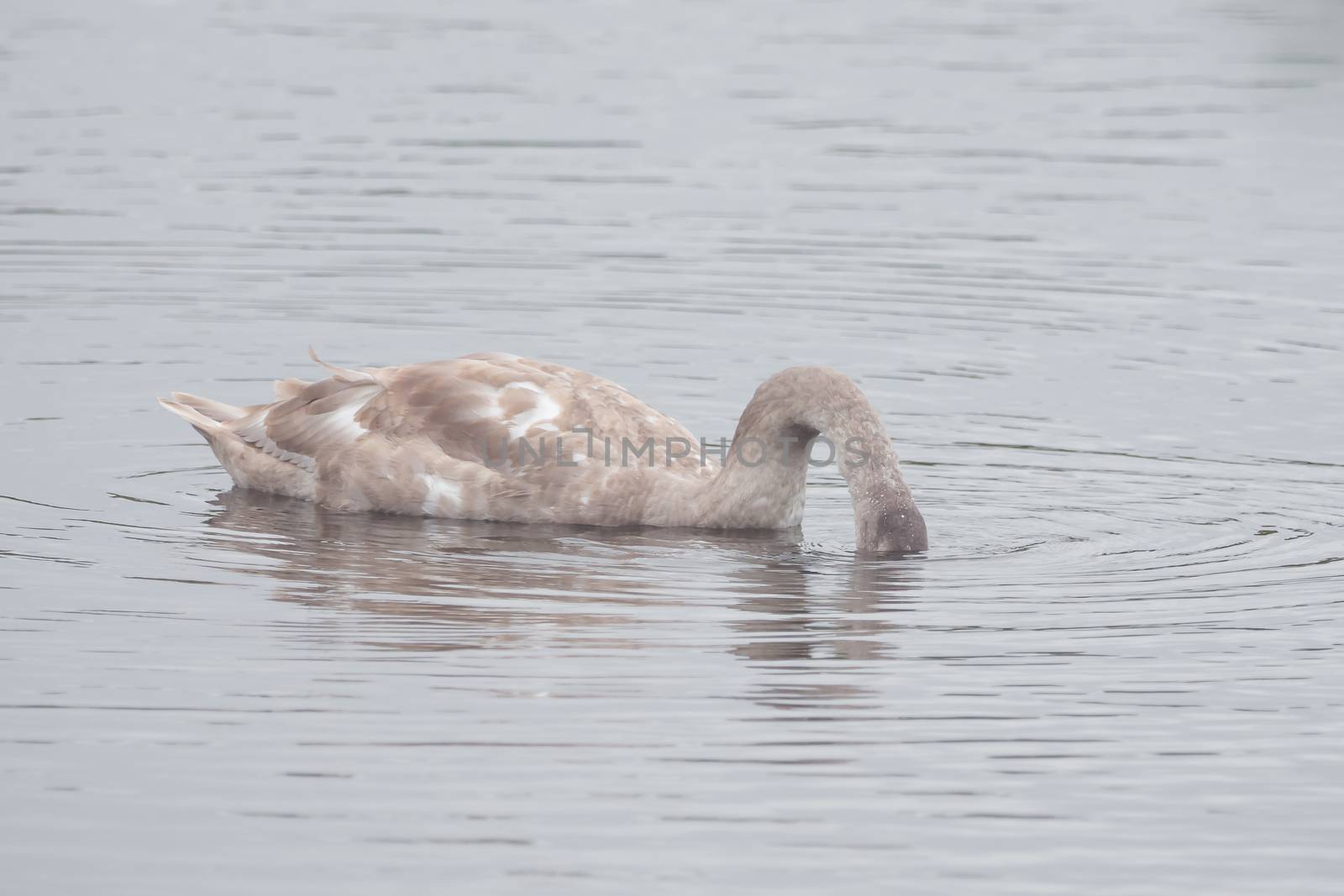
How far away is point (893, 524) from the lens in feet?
36.3

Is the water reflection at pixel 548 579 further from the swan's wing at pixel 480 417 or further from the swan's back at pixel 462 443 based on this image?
the swan's wing at pixel 480 417

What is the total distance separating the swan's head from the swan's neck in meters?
0.02

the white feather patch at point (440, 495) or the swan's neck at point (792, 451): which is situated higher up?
the swan's neck at point (792, 451)

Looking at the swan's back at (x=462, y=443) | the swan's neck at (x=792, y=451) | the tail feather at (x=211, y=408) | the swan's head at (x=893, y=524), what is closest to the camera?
the swan's head at (x=893, y=524)

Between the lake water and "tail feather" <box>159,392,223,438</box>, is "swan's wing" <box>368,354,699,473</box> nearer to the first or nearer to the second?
the lake water

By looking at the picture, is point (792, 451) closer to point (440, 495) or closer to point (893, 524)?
point (893, 524)

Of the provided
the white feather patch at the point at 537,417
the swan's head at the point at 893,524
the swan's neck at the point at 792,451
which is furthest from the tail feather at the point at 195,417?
the swan's head at the point at 893,524

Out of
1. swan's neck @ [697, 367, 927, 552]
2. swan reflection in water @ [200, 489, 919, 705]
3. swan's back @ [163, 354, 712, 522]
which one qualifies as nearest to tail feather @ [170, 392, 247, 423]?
swan's back @ [163, 354, 712, 522]

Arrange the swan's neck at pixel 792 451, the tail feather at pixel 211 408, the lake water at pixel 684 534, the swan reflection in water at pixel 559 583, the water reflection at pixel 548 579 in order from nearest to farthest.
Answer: the lake water at pixel 684 534 < the swan reflection in water at pixel 559 583 < the water reflection at pixel 548 579 < the swan's neck at pixel 792 451 < the tail feather at pixel 211 408

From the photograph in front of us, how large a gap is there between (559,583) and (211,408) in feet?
11.9

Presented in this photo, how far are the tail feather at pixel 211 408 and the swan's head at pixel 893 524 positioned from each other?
12.9 ft

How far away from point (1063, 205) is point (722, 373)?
256 inches

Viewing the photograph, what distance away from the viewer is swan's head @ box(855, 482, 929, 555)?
1109cm

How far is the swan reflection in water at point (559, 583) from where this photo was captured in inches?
370
